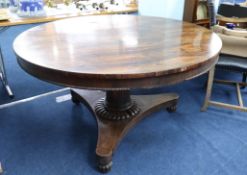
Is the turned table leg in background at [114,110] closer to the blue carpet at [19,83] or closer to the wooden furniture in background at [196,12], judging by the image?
the blue carpet at [19,83]

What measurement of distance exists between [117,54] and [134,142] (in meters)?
0.79

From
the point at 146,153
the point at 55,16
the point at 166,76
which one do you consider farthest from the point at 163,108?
the point at 55,16

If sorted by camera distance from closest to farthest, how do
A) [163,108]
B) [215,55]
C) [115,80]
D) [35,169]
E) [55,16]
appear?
[115,80]
[215,55]
[35,169]
[163,108]
[55,16]

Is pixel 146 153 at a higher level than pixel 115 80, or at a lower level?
lower

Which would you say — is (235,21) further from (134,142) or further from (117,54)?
(117,54)

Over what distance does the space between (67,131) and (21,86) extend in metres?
1.00

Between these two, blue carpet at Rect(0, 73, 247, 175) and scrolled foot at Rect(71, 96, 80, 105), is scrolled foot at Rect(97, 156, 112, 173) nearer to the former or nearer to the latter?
blue carpet at Rect(0, 73, 247, 175)

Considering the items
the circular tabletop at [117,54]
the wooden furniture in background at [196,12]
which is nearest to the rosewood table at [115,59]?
the circular tabletop at [117,54]

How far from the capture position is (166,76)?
1.03 m

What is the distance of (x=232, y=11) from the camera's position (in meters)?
2.86

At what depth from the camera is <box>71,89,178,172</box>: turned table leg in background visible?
1505mm

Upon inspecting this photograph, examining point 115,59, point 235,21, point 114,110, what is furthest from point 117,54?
point 235,21

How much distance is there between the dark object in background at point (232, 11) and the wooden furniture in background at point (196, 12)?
0.62ft

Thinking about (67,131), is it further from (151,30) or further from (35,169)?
(151,30)
